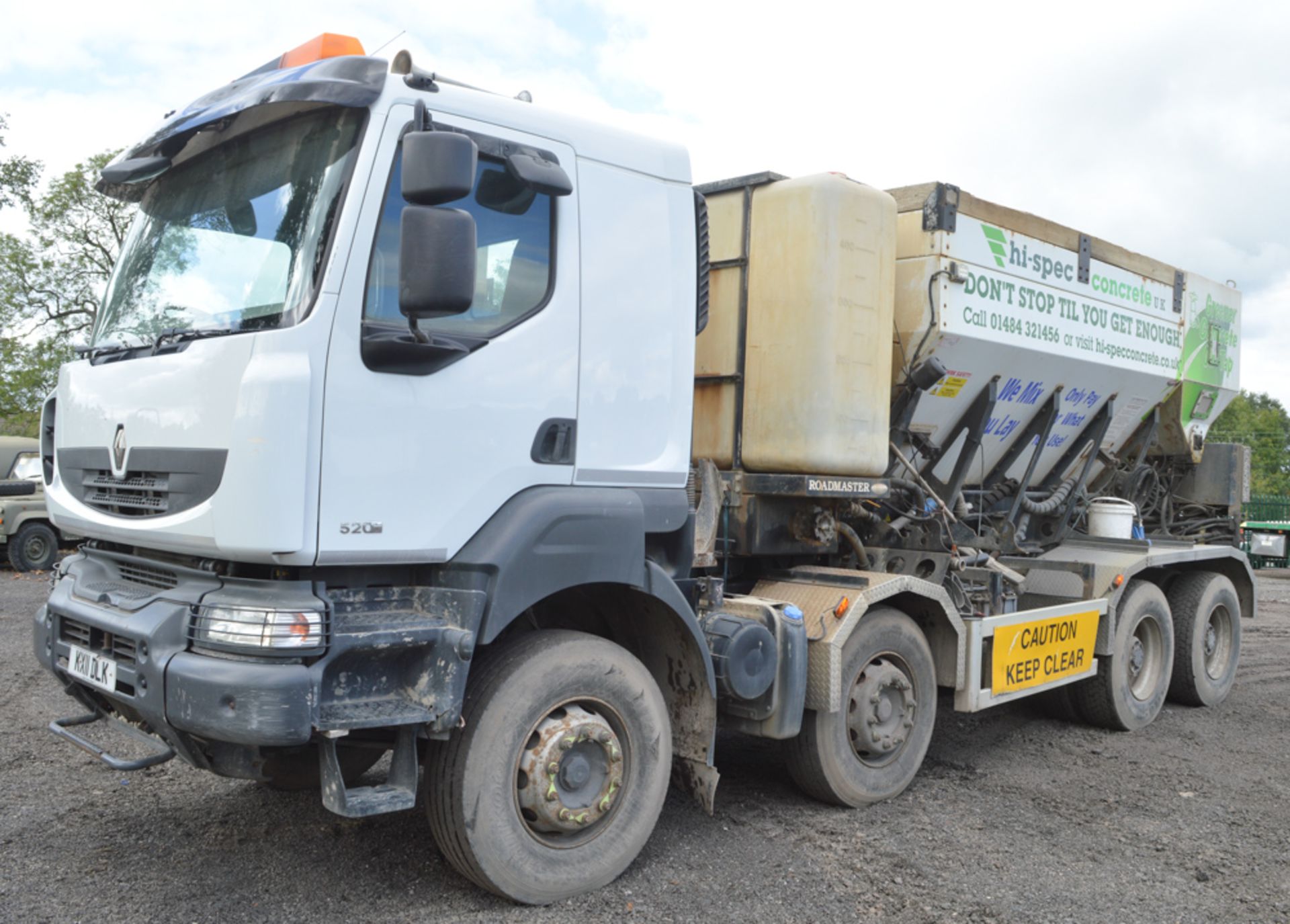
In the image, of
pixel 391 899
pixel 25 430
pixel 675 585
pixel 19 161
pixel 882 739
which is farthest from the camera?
pixel 25 430

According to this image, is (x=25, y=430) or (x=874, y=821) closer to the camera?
(x=874, y=821)

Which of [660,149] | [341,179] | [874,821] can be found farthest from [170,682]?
[874,821]

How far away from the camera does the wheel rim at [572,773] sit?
3.72 m

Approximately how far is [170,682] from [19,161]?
78.3 feet

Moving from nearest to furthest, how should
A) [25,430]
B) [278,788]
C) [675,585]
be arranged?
[675,585] → [278,788] → [25,430]

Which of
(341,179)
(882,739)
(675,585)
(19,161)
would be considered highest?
(19,161)

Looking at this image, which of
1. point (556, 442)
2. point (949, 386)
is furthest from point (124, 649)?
point (949, 386)

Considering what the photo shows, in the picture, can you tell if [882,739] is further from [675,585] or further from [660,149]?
[660,149]

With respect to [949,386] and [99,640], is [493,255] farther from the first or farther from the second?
[949,386]

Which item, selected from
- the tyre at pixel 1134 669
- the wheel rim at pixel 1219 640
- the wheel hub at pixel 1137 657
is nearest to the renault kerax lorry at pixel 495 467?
the tyre at pixel 1134 669

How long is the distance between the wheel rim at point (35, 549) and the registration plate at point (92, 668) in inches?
551

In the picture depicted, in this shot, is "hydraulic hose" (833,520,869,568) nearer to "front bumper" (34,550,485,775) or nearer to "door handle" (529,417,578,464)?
"door handle" (529,417,578,464)

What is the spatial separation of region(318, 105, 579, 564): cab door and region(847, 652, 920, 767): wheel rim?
2015mm

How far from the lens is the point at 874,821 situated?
16.1 ft
